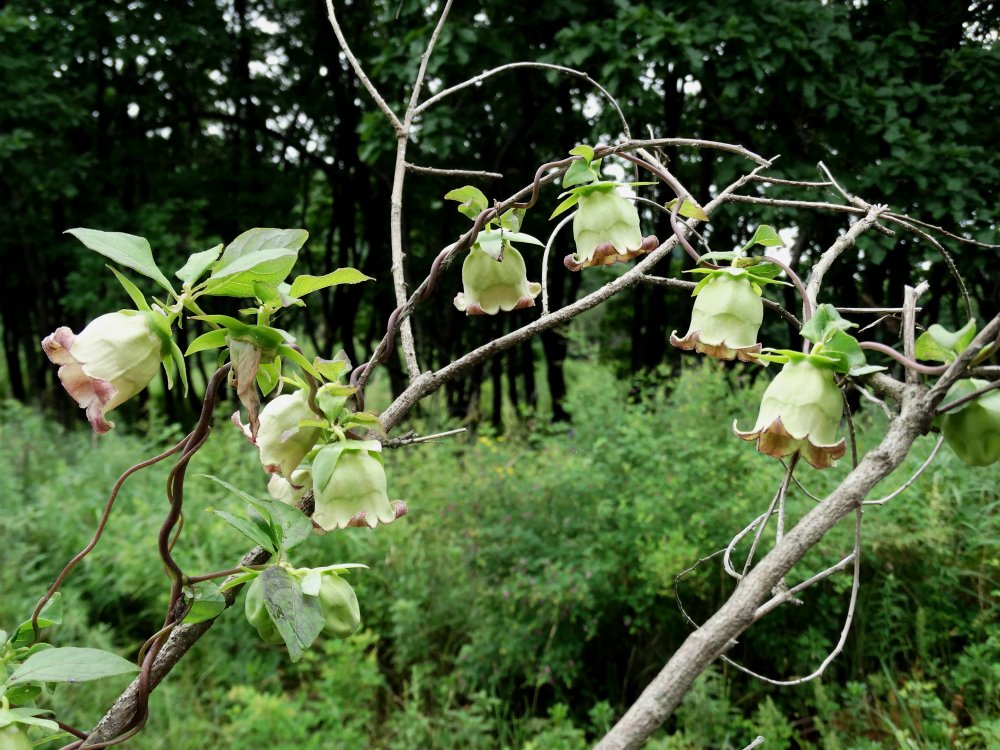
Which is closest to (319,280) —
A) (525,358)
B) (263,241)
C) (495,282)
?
(263,241)

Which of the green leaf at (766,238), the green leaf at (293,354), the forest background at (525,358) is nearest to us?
the green leaf at (293,354)

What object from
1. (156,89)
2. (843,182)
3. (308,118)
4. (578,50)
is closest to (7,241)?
(156,89)

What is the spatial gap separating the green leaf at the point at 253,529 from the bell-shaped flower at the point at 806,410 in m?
0.26

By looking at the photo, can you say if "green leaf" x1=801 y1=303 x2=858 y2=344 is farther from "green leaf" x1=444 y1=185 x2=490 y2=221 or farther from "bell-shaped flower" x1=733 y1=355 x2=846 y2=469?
"green leaf" x1=444 y1=185 x2=490 y2=221

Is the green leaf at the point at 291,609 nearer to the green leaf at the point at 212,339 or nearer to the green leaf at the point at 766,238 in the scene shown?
the green leaf at the point at 212,339

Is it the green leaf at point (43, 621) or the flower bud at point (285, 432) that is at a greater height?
the flower bud at point (285, 432)

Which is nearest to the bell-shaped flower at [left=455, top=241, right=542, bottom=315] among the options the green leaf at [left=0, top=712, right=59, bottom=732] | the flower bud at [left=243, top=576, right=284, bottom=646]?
the flower bud at [left=243, top=576, right=284, bottom=646]

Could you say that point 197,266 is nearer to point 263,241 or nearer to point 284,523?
point 263,241

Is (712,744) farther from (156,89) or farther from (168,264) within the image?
(156,89)

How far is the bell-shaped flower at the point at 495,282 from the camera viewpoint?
485 mm

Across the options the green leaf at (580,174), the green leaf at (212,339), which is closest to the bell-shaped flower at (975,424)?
the green leaf at (580,174)

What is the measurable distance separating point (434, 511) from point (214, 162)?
5.19 meters

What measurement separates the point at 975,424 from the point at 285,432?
336 mm

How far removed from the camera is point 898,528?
188cm
